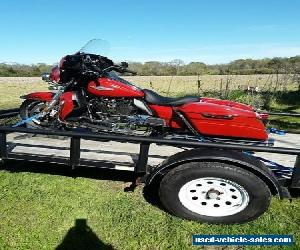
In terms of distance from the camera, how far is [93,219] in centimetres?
395

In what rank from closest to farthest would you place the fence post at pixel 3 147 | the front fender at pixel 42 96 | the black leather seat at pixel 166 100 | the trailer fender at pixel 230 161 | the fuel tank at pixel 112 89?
the trailer fender at pixel 230 161 < the fence post at pixel 3 147 < the black leather seat at pixel 166 100 < the fuel tank at pixel 112 89 < the front fender at pixel 42 96

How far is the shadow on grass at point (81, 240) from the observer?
349 cm

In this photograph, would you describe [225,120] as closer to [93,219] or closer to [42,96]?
[93,219]

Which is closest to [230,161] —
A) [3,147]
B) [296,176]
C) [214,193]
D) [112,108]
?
[214,193]

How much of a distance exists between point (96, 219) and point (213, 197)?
1.19 metres

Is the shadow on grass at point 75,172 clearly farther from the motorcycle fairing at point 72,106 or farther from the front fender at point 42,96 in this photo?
the front fender at point 42,96

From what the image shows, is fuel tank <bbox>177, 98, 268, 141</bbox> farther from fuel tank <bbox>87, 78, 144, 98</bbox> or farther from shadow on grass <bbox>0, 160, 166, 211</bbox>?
shadow on grass <bbox>0, 160, 166, 211</bbox>

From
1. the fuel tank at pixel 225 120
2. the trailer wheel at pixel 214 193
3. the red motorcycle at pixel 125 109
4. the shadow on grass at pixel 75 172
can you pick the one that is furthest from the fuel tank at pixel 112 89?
the trailer wheel at pixel 214 193

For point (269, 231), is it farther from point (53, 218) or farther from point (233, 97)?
point (233, 97)

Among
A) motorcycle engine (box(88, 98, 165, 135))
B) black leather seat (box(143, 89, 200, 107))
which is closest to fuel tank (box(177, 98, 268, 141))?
black leather seat (box(143, 89, 200, 107))

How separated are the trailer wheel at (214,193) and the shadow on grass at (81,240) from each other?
777mm

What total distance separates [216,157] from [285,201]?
1.30 meters

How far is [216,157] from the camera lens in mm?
3715

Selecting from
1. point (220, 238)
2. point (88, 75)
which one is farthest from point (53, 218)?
point (88, 75)
